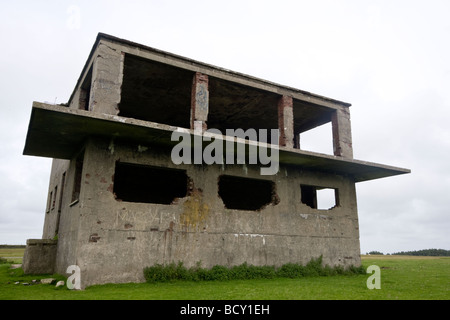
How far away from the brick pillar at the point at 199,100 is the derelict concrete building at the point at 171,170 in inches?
1.2

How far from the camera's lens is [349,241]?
42.3 ft

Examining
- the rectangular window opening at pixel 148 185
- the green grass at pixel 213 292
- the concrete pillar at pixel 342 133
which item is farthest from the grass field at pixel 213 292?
the rectangular window opening at pixel 148 185

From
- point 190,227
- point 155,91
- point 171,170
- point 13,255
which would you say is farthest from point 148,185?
point 13,255

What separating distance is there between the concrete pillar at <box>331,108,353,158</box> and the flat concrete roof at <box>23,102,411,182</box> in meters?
0.65

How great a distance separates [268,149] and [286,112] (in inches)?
82.2

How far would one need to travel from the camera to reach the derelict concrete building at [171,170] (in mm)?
8762

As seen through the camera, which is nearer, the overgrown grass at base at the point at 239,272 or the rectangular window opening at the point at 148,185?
the overgrown grass at base at the point at 239,272

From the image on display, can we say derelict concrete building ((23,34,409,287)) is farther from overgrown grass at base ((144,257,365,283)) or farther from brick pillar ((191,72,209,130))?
overgrown grass at base ((144,257,365,283))

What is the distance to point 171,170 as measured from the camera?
33.6 feet

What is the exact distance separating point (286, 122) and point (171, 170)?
420 centimetres

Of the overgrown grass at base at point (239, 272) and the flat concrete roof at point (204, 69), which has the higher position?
the flat concrete roof at point (204, 69)

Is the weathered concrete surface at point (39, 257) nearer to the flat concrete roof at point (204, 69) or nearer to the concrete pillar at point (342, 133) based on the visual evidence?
the flat concrete roof at point (204, 69)
